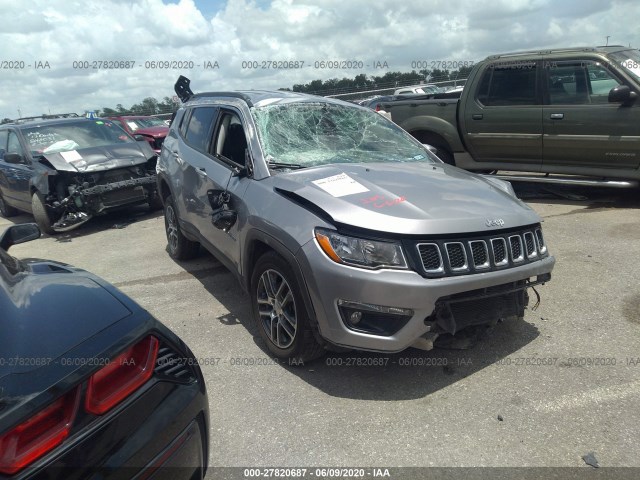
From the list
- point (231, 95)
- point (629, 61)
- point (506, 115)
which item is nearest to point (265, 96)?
point (231, 95)

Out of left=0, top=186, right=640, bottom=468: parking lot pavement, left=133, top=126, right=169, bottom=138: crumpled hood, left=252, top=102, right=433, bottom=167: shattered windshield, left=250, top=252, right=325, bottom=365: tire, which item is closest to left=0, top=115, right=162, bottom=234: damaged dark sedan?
left=0, top=186, right=640, bottom=468: parking lot pavement

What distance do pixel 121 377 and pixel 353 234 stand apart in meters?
1.50

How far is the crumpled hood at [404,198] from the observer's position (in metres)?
2.85

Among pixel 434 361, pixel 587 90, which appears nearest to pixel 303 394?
pixel 434 361

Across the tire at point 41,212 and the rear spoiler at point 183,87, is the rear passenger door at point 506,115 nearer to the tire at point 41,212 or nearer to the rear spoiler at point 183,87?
the rear spoiler at point 183,87

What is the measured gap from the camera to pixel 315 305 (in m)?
2.93

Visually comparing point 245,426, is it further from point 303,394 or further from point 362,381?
point 362,381

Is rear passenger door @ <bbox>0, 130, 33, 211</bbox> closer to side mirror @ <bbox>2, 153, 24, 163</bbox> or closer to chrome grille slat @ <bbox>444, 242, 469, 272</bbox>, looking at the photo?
side mirror @ <bbox>2, 153, 24, 163</bbox>

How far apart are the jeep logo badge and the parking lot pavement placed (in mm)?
931

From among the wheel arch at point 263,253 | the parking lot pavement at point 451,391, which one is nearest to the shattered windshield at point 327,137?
the wheel arch at point 263,253

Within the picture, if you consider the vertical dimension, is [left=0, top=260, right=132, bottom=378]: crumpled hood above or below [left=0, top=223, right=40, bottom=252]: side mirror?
below

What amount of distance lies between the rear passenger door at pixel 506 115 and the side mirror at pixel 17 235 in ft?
21.2

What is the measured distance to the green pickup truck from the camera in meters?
6.44

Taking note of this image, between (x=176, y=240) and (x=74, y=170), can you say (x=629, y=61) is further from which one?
(x=74, y=170)
